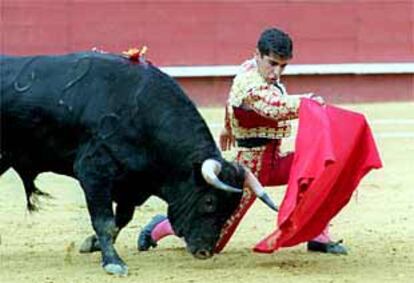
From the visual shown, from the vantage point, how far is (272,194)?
814cm

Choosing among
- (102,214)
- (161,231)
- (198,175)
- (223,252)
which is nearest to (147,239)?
(161,231)

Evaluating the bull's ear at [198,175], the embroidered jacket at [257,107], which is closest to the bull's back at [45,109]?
the bull's ear at [198,175]

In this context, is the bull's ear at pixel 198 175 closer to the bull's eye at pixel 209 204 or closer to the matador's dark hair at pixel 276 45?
the bull's eye at pixel 209 204

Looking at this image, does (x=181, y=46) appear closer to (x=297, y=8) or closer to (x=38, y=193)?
(x=297, y=8)

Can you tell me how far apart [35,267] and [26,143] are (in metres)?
0.50

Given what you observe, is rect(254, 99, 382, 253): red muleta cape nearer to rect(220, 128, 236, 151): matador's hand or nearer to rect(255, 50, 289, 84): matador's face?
rect(255, 50, 289, 84): matador's face

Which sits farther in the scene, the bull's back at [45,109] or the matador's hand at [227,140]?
the matador's hand at [227,140]

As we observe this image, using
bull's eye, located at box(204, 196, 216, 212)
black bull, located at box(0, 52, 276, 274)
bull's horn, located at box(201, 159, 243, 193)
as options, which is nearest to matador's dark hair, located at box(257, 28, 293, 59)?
black bull, located at box(0, 52, 276, 274)

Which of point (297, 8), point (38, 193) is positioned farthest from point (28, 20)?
point (38, 193)

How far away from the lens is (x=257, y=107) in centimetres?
574

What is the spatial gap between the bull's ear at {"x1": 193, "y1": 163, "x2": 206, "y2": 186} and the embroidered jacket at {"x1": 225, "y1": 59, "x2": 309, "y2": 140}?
0.32 metres

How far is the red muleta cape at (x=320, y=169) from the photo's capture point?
5750 millimetres

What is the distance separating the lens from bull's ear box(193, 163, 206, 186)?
5680 mm

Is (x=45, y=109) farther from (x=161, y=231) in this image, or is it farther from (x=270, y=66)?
(x=270, y=66)
